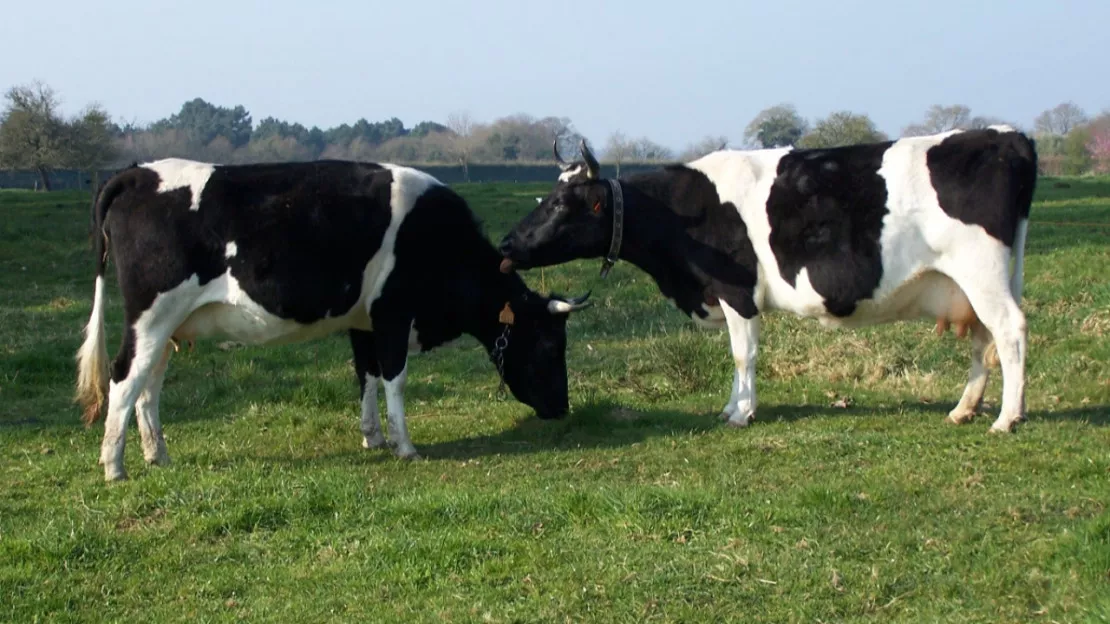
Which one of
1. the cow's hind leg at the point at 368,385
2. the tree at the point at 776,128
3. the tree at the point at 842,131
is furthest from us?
the tree at the point at 842,131

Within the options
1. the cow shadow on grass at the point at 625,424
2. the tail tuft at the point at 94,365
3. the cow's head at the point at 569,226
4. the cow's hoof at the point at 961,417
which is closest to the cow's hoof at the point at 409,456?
the cow shadow on grass at the point at 625,424

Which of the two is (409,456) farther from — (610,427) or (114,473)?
(114,473)

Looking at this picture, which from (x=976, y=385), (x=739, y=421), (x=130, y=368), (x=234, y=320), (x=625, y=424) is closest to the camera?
(x=130, y=368)

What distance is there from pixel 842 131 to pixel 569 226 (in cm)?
3781

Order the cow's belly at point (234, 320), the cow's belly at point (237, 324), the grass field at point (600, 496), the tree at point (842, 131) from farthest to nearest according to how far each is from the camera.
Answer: the tree at point (842, 131), the cow's belly at point (237, 324), the cow's belly at point (234, 320), the grass field at point (600, 496)

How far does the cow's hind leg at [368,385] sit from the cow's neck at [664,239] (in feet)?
7.66

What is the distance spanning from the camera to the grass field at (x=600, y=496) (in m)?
5.84

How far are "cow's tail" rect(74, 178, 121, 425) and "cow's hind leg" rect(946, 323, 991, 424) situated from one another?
21.7ft

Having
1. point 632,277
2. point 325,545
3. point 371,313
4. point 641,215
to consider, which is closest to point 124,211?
point 371,313

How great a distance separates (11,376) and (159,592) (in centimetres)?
771

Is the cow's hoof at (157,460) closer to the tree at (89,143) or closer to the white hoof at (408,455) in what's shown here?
the white hoof at (408,455)

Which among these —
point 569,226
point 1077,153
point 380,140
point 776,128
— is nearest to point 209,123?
point 380,140

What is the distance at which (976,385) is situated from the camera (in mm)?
9633

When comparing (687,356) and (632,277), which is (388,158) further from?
(687,356)
